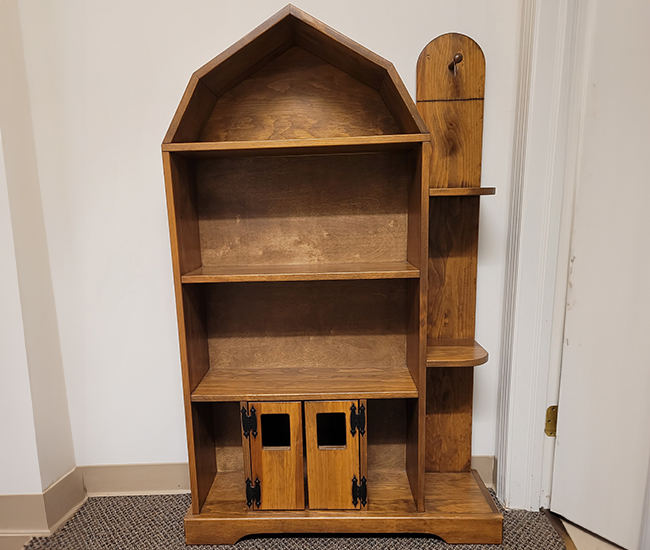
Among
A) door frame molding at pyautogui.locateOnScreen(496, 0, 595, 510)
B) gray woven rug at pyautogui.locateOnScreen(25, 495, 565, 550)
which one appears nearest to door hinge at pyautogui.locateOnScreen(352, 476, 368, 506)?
gray woven rug at pyautogui.locateOnScreen(25, 495, 565, 550)

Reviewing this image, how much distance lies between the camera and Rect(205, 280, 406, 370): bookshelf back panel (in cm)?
154

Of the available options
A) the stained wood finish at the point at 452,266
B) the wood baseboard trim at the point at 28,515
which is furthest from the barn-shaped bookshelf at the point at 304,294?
the wood baseboard trim at the point at 28,515

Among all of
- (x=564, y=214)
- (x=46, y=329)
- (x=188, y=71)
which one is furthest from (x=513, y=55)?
(x=46, y=329)

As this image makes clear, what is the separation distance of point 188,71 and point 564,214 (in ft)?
4.73

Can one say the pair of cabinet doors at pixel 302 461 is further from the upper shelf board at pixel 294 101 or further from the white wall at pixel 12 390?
the upper shelf board at pixel 294 101

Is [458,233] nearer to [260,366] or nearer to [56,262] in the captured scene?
[260,366]

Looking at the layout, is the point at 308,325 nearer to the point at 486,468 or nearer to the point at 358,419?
the point at 358,419

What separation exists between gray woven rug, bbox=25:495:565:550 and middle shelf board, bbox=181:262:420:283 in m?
0.91

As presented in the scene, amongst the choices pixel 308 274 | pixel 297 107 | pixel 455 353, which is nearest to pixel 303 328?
pixel 308 274

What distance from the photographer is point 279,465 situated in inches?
54.0

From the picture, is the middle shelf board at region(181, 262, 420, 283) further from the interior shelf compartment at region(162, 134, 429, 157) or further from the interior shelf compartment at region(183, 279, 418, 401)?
the interior shelf compartment at region(162, 134, 429, 157)

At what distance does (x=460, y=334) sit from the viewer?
5.05ft

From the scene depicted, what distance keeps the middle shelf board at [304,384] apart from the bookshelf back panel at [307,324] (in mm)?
42

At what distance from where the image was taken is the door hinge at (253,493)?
4.51 ft
